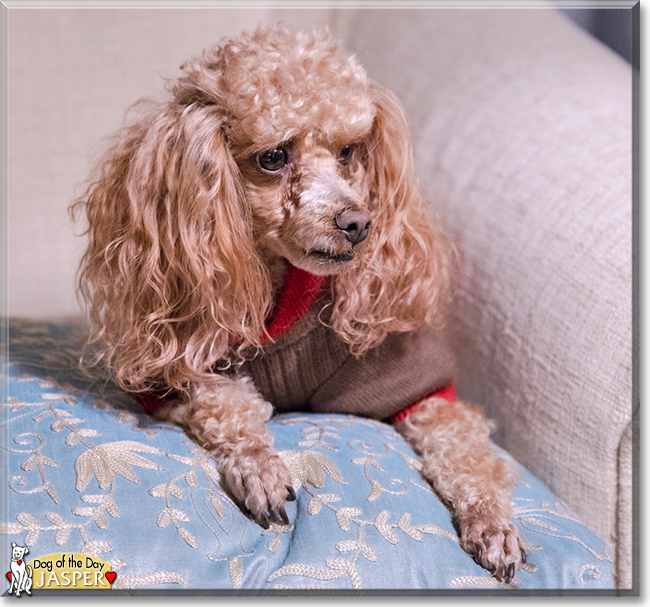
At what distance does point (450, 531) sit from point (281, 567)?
0.74 ft

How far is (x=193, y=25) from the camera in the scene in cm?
145

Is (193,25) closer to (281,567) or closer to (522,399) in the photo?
(522,399)

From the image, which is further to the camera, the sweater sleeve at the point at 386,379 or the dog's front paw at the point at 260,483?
the sweater sleeve at the point at 386,379

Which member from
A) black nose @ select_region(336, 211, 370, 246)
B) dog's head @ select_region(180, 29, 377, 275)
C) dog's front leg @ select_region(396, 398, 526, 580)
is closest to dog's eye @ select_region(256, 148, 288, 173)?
dog's head @ select_region(180, 29, 377, 275)

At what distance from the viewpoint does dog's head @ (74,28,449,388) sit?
77 centimetres

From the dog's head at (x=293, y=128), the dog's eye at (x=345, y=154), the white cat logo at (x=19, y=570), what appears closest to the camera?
the white cat logo at (x=19, y=570)

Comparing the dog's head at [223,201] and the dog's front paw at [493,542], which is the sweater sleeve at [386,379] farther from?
the dog's front paw at [493,542]

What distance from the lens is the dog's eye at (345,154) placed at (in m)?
0.86

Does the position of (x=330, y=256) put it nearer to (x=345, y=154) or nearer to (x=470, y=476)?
(x=345, y=154)

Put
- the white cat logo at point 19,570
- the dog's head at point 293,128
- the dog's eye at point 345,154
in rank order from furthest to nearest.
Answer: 1. the dog's eye at point 345,154
2. the dog's head at point 293,128
3. the white cat logo at point 19,570

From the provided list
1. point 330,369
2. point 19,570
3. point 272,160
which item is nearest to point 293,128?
point 272,160

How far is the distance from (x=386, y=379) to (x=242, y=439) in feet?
0.86

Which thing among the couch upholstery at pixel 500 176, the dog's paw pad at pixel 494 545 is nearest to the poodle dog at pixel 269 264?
the dog's paw pad at pixel 494 545

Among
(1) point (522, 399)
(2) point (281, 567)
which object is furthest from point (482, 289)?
(2) point (281, 567)
